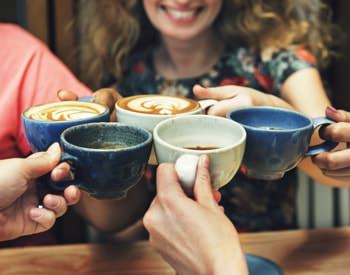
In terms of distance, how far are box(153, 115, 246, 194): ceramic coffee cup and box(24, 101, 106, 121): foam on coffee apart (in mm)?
148

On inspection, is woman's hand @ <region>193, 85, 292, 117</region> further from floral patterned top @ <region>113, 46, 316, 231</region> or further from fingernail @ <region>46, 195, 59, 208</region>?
floral patterned top @ <region>113, 46, 316, 231</region>

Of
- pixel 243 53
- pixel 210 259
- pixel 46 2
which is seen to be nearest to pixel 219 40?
pixel 243 53

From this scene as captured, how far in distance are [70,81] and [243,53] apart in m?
0.52

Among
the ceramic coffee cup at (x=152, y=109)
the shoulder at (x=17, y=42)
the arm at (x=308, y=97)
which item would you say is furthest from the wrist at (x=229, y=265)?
the shoulder at (x=17, y=42)

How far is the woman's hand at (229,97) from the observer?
39.1 inches

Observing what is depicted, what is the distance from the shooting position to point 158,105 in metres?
0.99

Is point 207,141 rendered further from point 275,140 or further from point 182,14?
point 182,14

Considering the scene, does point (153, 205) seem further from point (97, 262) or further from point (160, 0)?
point (160, 0)

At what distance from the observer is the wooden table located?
1.13 m

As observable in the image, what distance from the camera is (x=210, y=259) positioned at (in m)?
0.79

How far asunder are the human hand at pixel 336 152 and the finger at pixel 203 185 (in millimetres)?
256

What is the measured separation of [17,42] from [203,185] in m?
0.77

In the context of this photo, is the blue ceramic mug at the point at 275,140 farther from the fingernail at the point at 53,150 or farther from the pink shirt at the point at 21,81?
the pink shirt at the point at 21,81

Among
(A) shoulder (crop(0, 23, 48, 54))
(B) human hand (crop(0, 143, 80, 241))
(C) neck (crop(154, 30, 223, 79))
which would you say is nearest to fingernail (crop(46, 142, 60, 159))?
(B) human hand (crop(0, 143, 80, 241))
